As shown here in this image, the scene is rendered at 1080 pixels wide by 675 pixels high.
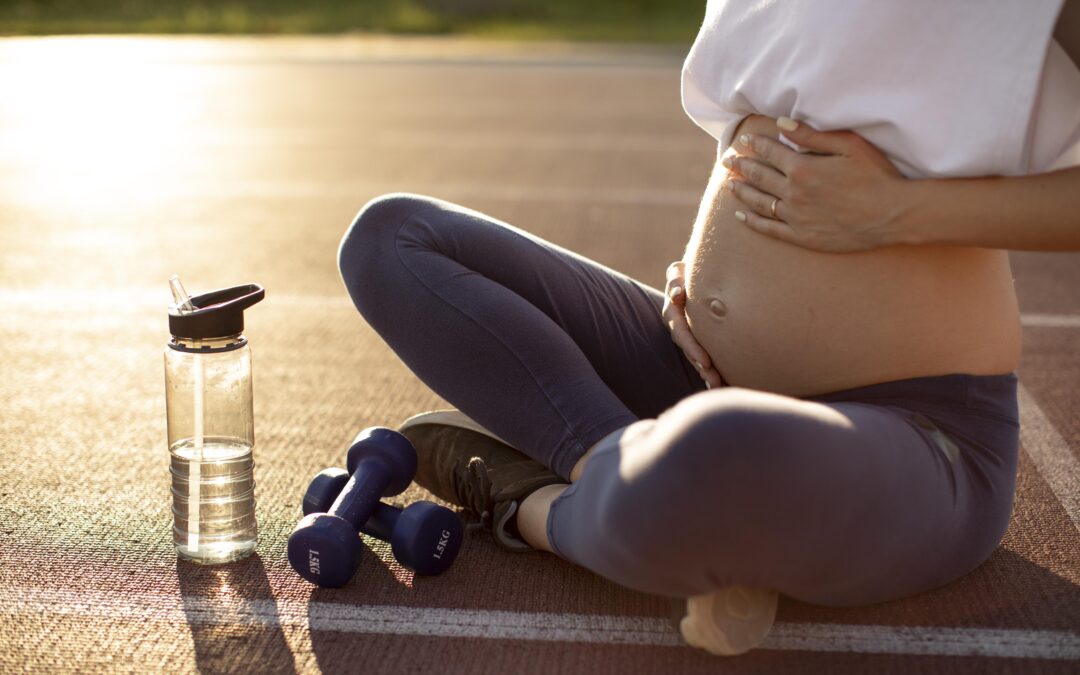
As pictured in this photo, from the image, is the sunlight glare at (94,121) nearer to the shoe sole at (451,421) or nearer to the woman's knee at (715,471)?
the shoe sole at (451,421)

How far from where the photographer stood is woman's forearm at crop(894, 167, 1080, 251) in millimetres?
1734

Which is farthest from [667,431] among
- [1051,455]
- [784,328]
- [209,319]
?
[1051,455]

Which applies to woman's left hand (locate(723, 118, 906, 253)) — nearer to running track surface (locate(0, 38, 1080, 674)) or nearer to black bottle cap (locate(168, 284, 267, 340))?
running track surface (locate(0, 38, 1080, 674))

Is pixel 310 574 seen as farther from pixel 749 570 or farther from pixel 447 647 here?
pixel 749 570

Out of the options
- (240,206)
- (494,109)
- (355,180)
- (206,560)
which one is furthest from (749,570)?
(494,109)

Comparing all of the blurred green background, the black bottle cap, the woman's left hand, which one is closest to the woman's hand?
the woman's left hand

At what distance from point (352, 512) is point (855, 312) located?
0.88 m

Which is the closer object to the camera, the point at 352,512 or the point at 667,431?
the point at 667,431

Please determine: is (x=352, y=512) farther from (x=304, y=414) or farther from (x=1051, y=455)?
(x=1051, y=455)

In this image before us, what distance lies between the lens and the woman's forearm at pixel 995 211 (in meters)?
1.73

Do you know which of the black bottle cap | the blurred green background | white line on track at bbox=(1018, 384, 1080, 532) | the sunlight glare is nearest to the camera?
the black bottle cap

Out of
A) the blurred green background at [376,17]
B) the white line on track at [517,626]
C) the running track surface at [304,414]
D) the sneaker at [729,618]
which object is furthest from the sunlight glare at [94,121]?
the blurred green background at [376,17]

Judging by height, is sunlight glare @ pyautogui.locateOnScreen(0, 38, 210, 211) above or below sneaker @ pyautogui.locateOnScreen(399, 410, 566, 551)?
below

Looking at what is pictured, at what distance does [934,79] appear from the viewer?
180 cm
